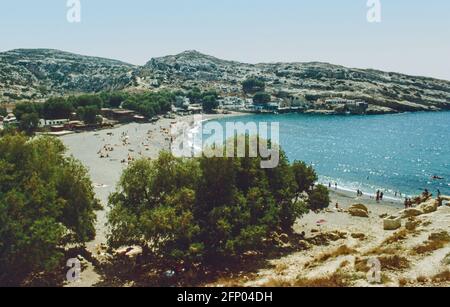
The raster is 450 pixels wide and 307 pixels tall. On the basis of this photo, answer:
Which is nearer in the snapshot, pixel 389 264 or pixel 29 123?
pixel 389 264

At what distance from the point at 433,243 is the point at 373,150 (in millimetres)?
94116

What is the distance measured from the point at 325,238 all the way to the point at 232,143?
13.4 meters

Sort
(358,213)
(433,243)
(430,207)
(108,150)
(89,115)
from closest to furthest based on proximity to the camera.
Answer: (433,243) → (430,207) → (358,213) → (108,150) → (89,115)

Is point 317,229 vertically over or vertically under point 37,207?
under

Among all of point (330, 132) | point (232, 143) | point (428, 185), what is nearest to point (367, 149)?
point (330, 132)

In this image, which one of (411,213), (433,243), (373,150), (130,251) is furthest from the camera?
(373,150)

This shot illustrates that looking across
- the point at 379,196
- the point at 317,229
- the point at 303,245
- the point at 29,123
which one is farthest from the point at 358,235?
the point at 29,123

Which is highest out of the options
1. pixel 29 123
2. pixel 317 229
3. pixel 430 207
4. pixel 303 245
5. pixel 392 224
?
pixel 29 123

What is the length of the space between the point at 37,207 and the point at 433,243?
87.7 ft

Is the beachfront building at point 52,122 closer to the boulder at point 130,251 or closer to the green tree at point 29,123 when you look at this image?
the green tree at point 29,123

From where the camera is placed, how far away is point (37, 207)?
2938cm

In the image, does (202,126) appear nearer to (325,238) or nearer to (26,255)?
(325,238)

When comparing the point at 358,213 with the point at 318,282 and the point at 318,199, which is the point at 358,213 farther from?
the point at 318,282

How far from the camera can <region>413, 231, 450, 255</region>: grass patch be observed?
97.3 feet
